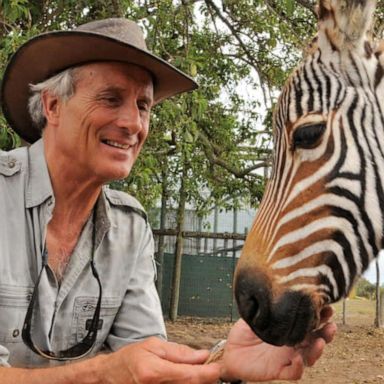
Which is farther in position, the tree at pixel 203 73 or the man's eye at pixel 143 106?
the tree at pixel 203 73

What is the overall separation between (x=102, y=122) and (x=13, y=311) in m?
0.71

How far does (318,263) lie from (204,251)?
1000 centimetres

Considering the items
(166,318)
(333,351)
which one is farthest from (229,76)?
(166,318)

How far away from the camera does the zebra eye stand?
1677 millimetres

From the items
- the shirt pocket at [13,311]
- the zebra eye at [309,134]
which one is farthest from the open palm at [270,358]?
the shirt pocket at [13,311]

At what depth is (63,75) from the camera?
2334mm

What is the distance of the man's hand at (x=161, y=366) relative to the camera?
148cm

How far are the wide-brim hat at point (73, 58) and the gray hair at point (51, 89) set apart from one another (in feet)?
0.12

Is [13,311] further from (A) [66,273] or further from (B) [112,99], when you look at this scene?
(B) [112,99]

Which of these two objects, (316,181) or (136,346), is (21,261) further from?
(316,181)

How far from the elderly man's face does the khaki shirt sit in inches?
5.5

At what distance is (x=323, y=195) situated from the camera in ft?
5.40

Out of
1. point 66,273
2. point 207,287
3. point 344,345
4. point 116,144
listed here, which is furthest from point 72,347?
point 207,287

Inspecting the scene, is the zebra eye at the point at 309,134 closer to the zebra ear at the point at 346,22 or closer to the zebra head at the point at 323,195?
the zebra head at the point at 323,195
